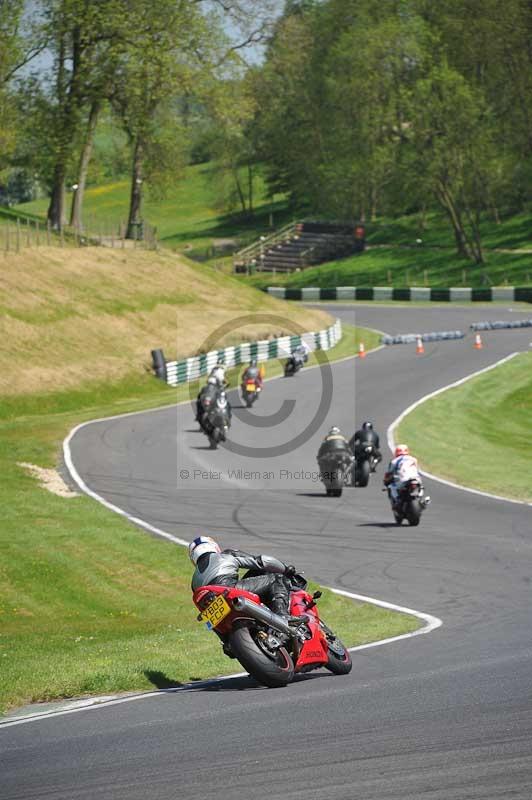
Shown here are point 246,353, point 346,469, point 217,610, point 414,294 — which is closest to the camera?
point 217,610

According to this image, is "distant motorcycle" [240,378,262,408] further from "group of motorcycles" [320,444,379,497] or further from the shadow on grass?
the shadow on grass

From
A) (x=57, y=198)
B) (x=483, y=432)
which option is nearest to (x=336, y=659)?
(x=483, y=432)

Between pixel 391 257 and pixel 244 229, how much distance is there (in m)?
34.6

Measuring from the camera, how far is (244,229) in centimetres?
12975

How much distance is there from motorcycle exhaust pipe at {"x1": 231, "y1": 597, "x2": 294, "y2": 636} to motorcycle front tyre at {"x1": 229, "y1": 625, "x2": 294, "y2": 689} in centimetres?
16

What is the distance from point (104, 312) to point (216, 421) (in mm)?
25384

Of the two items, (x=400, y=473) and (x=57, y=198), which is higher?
(x=57, y=198)

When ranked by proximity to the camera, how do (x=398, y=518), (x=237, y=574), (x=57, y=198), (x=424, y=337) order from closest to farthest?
(x=237, y=574)
(x=398, y=518)
(x=424, y=337)
(x=57, y=198)

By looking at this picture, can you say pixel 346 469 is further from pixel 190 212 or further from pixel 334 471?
pixel 190 212

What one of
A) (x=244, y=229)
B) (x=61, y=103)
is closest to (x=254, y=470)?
(x=61, y=103)

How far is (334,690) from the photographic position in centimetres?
1050

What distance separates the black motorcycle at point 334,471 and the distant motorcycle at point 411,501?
3.87 m

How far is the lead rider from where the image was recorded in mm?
11133

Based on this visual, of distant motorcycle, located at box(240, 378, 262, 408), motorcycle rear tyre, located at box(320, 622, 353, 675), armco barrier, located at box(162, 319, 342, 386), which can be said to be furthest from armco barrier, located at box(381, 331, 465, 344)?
motorcycle rear tyre, located at box(320, 622, 353, 675)
